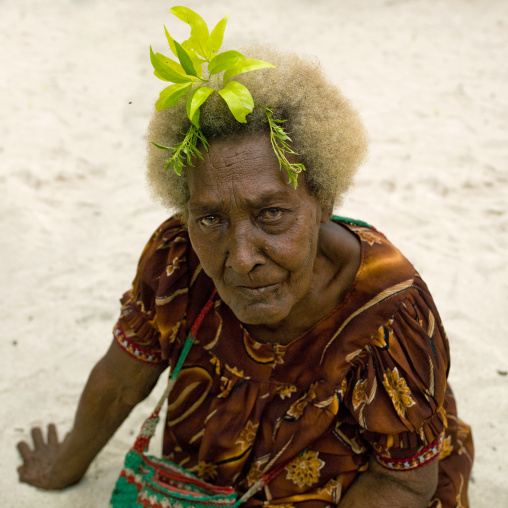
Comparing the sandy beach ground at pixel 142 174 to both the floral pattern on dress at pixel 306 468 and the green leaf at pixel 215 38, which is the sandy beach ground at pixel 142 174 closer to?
the floral pattern on dress at pixel 306 468

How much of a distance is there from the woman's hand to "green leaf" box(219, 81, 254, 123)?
6.05 ft

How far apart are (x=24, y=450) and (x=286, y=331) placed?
1593mm

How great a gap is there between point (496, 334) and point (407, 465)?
1.87 metres

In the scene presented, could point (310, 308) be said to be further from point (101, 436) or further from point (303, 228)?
point (101, 436)

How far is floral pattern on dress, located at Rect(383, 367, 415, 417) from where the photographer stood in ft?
6.33

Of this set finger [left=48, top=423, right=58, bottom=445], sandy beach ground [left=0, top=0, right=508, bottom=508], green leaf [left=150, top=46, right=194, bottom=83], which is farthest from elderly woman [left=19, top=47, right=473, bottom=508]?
sandy beach ground [left=0, top=0, right=508, bottom=508]

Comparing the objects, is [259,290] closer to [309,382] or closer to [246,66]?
[309,382]

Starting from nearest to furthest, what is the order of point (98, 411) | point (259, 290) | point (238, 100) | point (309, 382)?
point (238, 100), point (259, 290), point (309, 382), point (98, 411)

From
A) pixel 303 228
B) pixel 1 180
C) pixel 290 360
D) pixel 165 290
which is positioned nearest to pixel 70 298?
pixel 1 180

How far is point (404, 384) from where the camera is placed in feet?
6.37

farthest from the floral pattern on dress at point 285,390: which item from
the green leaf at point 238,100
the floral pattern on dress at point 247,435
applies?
the green leaf at point 238,100

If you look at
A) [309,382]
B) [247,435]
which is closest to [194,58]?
[309,382]

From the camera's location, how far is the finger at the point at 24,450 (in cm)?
288

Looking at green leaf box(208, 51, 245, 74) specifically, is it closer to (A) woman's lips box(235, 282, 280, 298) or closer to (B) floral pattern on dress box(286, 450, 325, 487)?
(A) woman's lips box(235, 282, 280, 298)
